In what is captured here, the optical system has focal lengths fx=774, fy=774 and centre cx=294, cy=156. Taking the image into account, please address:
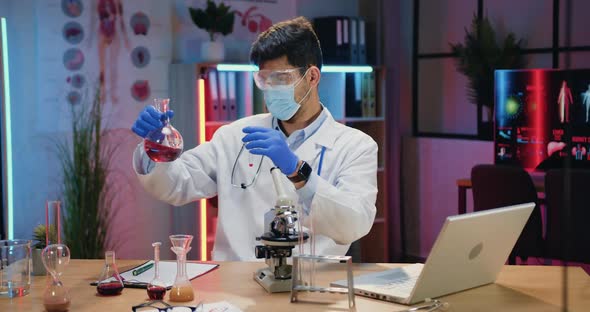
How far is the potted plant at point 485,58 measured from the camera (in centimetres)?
525

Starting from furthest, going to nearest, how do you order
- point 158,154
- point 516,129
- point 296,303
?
1. point 516,129
2. point 158,154
3. point 296,303

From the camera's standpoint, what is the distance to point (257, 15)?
17.5 ft

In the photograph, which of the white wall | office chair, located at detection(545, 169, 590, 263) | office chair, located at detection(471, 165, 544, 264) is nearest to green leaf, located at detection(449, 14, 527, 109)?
the white wall

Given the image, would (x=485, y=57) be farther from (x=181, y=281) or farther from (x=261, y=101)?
(x=181, y=281)

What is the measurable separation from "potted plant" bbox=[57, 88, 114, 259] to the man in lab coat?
1689mm

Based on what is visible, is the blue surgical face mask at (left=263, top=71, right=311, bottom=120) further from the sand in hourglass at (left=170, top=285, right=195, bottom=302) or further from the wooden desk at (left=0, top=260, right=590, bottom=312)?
the sand in hourglass at (left=170, top=285, right=195, bottom=302)

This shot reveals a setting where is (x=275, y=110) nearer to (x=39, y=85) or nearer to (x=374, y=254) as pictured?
(x=39, y=85)

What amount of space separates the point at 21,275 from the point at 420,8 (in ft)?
14.6

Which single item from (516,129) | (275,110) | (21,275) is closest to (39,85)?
(275,110)

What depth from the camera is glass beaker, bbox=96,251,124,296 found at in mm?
2072

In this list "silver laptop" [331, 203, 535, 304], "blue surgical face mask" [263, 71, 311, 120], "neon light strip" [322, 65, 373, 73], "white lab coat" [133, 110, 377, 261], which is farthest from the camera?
"neon light strip" [322, 65, 373, 73]

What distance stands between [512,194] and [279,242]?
2.75 metres

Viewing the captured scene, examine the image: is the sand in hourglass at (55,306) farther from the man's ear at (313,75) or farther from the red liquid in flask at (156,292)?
the man's ear at (313,75)

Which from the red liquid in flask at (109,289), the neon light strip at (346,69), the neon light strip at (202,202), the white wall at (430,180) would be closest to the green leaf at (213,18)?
the neon light strip at (202,202)
